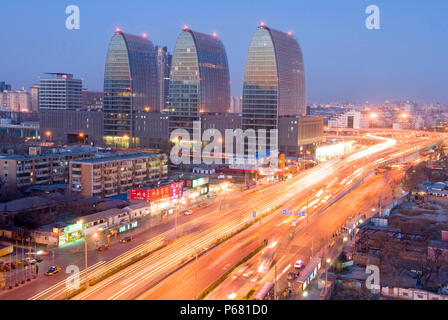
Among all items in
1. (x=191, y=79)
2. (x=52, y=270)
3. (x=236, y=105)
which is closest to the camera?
(x=52, y=270)

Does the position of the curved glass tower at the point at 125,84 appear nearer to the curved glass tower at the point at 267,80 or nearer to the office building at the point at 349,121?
the curved glass tower at the point at 267,80

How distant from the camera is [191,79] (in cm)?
5112

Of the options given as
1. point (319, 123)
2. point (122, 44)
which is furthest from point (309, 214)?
point (122, 44)

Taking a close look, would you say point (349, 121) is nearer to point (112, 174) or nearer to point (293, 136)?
point (293, 136)

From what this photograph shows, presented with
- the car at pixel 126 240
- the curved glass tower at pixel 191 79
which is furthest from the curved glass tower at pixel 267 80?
the car at pixel 126 240

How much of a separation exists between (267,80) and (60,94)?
35.8 m

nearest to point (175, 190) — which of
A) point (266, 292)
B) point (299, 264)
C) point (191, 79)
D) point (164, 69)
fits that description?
point (299, 264)

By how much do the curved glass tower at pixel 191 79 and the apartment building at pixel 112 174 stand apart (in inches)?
733

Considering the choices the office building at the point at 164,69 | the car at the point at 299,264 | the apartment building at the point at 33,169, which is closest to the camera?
the car at the point at 299,264

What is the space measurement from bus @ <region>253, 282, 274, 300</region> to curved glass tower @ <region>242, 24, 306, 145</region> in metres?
34.3

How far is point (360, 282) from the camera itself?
49.3 ft

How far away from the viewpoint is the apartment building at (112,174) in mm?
27922

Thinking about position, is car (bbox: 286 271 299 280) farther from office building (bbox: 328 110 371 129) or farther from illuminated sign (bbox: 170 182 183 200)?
office building (bbox: 328 110 371 129)

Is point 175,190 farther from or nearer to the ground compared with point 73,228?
farther from the ground
